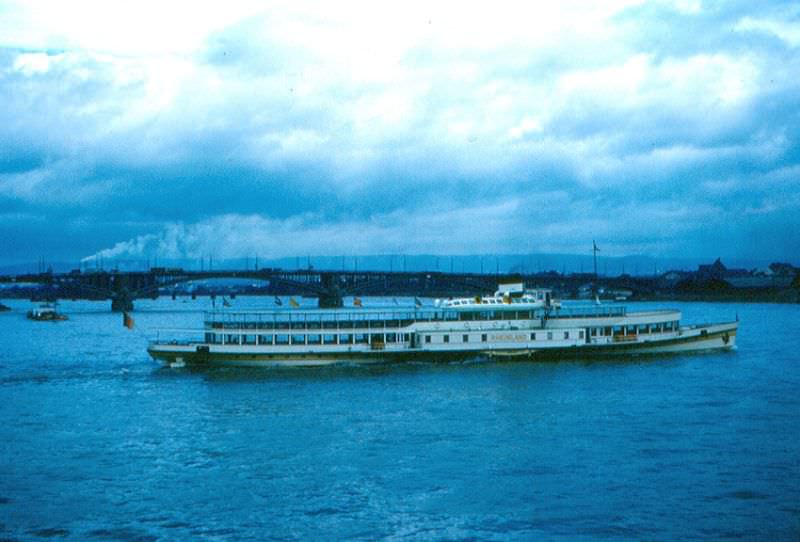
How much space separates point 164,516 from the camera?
25.5 meters

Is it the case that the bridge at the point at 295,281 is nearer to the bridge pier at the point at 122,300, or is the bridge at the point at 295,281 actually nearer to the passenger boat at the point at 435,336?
the bridge pier at the point at 122,300

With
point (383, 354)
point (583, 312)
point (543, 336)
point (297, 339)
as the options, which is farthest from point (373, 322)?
point (583, 312)

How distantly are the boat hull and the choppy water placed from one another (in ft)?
8.42

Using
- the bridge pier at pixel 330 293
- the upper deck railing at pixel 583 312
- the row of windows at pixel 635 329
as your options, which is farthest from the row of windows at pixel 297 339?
the bridge pier at pixel 330 293

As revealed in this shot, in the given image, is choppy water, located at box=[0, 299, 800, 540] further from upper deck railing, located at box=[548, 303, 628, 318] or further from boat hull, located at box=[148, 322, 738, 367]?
upper deck railing, located at box=[548, 303, 628, 318]

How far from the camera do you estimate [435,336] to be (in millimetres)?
59844

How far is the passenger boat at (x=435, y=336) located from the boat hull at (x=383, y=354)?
0.22ft

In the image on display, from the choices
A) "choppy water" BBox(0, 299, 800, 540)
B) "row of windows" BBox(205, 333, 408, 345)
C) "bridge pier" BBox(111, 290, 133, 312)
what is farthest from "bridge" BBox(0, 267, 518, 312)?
"choppy water" BBox(0, 299, 800, 540)

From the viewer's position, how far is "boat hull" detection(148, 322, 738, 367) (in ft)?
190

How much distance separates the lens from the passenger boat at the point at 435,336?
5838 centimetres

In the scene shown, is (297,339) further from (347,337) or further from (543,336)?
(543,336)

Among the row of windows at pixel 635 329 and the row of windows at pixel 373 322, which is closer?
the row of windows at pixel 373 322

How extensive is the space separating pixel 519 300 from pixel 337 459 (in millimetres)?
32144

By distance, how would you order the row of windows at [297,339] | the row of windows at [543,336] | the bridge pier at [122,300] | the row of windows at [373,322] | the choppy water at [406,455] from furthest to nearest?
the bridge pier at [122,300] < the row of windows at [543,336] < the row of windows at [373,322] < the row of windows at [297,339] < the choppy water at [406,455]
